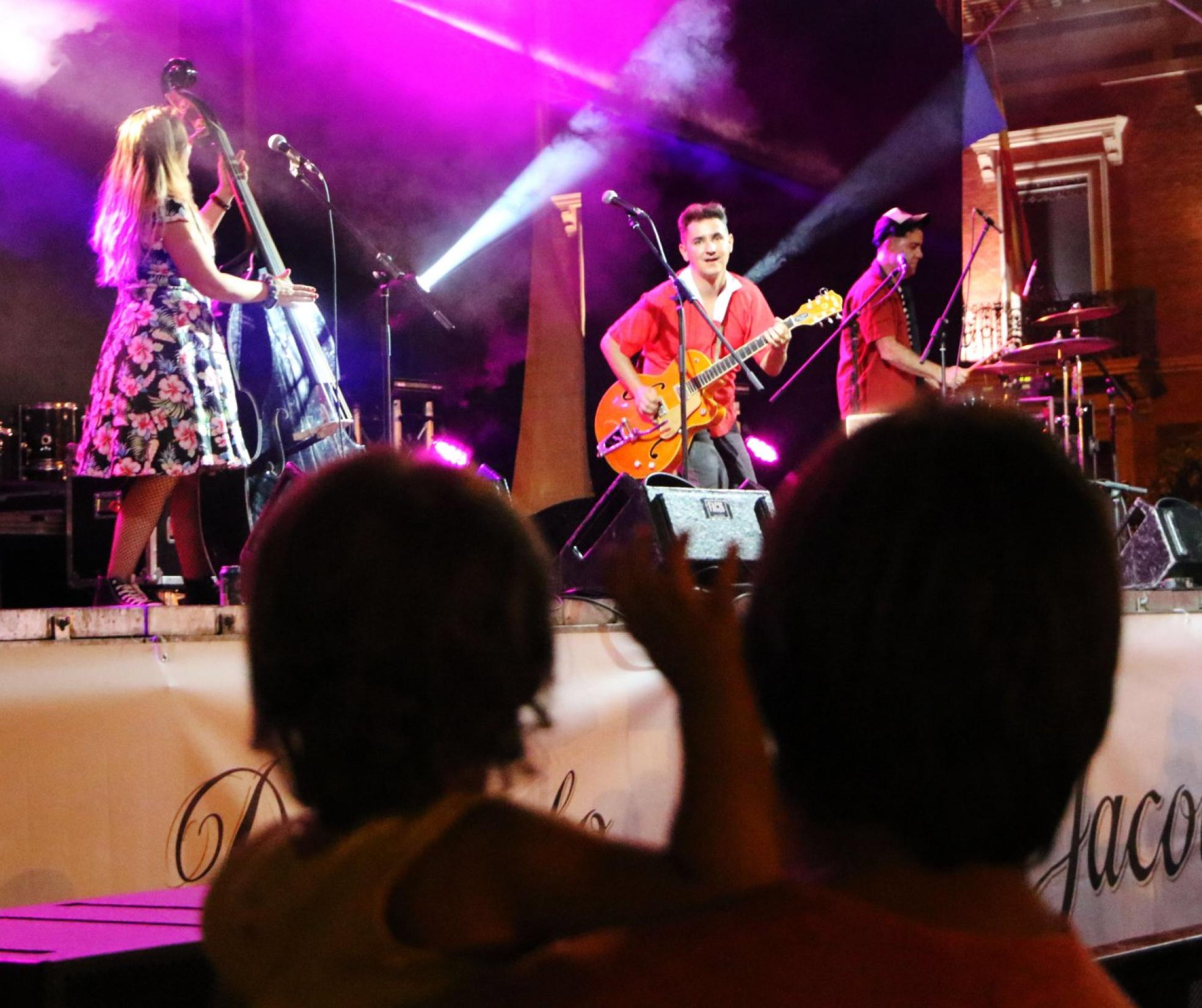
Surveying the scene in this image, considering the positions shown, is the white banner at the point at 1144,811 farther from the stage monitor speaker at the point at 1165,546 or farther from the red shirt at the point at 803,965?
the red shirt at the point at 803,965

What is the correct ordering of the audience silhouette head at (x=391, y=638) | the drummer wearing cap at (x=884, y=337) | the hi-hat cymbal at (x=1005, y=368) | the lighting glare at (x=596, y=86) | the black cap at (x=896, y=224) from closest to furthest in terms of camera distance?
the audience silhouette head at (x=391, y=638), the drummer wearing cap at (x=884, y=337), the black cap at (x=896, y=224), the lighting glare at (x=596, y=86), the hi-hat cymbal at (x=1005, y=368)

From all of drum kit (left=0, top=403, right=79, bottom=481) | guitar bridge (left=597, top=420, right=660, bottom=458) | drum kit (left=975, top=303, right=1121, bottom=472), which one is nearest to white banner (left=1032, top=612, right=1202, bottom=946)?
guitar bridge (left=597, top=420, right=660, bottom=458)

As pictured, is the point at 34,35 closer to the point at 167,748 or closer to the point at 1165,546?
the point at 167,748

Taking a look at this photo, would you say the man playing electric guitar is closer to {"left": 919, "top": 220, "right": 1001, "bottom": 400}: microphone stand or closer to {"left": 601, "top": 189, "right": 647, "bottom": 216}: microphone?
{"left": 919, "top": 220, "right": 1001, "bottom": 400}: microphone stand

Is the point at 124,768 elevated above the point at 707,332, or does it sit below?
below

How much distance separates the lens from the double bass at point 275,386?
5.68 meters

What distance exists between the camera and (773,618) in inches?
27.4

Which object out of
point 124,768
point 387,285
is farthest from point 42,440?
point 124,768

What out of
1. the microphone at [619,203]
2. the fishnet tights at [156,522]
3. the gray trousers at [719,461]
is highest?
the microphone at [619,203]

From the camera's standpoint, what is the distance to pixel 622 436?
21.6 ft

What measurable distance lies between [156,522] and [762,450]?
4881mm

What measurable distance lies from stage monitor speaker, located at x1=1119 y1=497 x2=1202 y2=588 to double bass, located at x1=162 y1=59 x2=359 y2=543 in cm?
335

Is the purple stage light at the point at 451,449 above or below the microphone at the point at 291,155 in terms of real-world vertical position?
below

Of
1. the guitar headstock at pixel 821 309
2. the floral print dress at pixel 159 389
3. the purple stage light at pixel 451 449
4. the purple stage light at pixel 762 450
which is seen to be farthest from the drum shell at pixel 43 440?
the purple stage light at pixel 762 450
